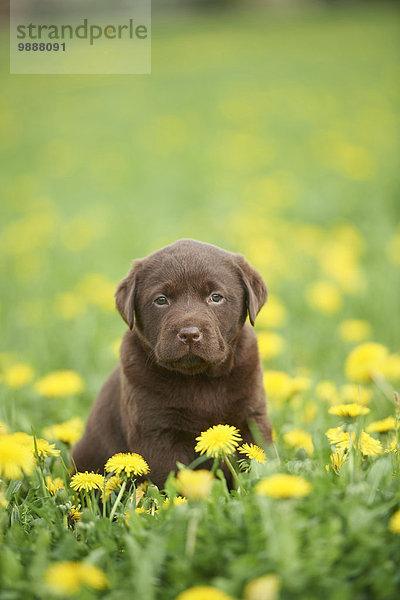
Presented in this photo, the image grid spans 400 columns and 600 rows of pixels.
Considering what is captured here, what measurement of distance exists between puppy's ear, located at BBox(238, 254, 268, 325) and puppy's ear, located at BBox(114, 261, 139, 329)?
50cm

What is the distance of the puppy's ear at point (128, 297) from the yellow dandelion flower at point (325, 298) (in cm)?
211

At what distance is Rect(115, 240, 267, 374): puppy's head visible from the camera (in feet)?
8.31

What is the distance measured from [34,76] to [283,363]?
15.9 metres

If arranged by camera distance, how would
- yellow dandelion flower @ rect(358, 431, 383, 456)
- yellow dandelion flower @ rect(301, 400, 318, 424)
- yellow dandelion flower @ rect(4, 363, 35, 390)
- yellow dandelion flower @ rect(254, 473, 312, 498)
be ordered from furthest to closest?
1. yellow dandelion flower @ rect(4, 363, 35, 390)
2. yellow dandelion flower @ rect(301, 400, 318, 424)
3. yellow dandelion flower @ rect(358, 431, 383, 456)
4. yellow dandelion flower @ rect(254, 473, 312, 498)

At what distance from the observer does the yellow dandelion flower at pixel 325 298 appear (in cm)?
462

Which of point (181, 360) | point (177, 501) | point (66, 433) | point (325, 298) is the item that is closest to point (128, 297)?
point (181, 360)

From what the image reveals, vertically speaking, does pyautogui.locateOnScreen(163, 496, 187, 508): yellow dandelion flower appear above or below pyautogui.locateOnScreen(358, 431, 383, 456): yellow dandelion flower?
below

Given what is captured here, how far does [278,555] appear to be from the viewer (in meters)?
1.62

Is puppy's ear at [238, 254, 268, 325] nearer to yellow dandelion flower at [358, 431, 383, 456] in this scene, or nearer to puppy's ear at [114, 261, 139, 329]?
puppy's ear at [114, 261, 139, 329]

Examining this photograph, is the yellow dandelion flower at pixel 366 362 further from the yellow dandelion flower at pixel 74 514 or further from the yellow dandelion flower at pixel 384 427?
the yellow dandelion flower at pixel 74 514

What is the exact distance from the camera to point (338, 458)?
2.35 meters

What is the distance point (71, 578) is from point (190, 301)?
1.34 m

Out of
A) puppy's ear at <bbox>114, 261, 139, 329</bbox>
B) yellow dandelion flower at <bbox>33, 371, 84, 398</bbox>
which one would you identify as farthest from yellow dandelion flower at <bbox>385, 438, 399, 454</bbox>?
yellow dandelion flower at <bbox>33, 371, 84, 398</bbox>

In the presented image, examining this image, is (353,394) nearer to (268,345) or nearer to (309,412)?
(309,412)
